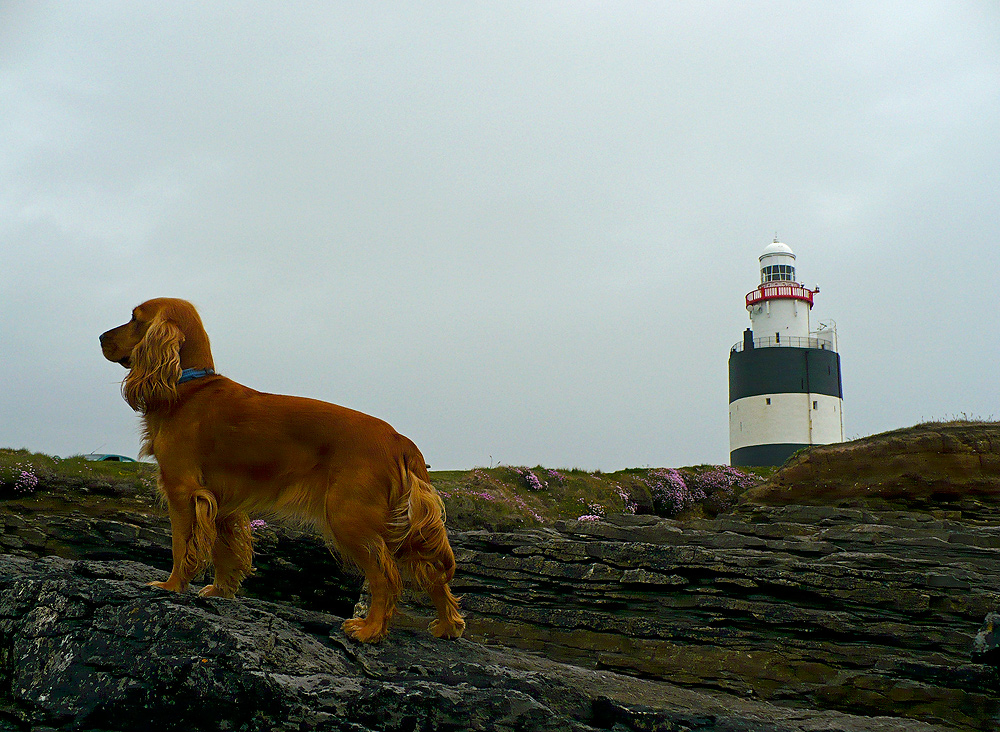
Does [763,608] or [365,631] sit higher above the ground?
[365,631]

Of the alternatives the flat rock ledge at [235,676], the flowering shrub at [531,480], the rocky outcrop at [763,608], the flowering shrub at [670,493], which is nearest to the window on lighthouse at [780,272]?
the flowering shrub at [670,493]

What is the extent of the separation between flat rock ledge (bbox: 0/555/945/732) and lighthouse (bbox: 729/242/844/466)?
3428 cm

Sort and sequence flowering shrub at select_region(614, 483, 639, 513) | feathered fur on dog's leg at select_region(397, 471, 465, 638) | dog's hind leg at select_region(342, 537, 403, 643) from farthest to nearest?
1. flowering shrub at select_region(614, 483, 639, 513)
2. feathered fur on dog's leg at select_region(397, 471, 465, 638)
3. dog's hind leg at select_region(342, 537, 403, 643)

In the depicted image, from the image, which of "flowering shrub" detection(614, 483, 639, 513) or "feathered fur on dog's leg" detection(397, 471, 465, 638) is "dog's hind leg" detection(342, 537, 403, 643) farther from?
"flowering shrub" detection(614, 483, 639, 513)

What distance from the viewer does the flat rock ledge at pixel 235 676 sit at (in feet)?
15.6

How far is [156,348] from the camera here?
19.2 feet

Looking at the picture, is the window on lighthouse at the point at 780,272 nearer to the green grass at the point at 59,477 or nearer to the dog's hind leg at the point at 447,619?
the green grass at the point at 59,477

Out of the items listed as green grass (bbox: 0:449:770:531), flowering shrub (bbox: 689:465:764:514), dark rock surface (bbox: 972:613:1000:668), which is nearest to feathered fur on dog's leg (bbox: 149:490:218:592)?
dark rock surface (bbox: 972:613:1000:668)

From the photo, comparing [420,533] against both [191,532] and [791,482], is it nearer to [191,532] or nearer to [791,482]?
[191,532]

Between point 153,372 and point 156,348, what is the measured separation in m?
0.25

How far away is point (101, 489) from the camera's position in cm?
1571

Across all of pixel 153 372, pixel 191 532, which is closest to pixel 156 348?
pixel 153 372

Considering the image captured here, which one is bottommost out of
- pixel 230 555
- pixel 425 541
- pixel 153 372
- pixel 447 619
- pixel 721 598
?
pixel 721 598

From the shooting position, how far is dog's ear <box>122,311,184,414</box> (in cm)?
572
